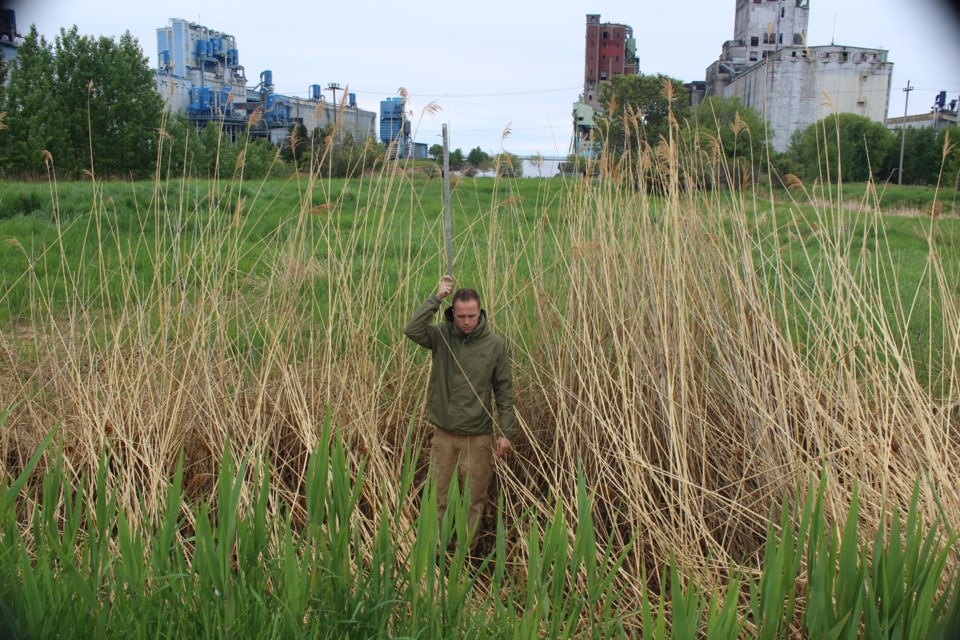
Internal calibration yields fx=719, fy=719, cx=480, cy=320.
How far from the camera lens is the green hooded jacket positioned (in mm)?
3254

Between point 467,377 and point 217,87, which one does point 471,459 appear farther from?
point 217,87

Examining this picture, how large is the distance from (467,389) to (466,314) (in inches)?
14.0

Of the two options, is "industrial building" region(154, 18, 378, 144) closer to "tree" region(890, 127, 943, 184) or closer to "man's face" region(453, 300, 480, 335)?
"man's face" region(453, 300, 480, 335)

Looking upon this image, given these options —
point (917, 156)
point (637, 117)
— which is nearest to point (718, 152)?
point (637, 117)

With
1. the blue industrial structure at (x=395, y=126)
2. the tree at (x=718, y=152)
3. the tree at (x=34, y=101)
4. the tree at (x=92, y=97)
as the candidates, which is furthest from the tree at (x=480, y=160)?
the tree at (x=34, y=101)

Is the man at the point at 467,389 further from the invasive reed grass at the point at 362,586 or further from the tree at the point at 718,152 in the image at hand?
the tree at the point at 718,152

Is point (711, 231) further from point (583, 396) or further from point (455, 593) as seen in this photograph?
point (455, 593)

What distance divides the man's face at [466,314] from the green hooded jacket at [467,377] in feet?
0.18

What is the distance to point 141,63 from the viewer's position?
330 inches

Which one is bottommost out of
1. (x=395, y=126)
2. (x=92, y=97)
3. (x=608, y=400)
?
(x=608, y=400)

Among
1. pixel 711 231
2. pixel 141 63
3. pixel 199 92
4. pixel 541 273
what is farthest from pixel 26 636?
pixel 141 63

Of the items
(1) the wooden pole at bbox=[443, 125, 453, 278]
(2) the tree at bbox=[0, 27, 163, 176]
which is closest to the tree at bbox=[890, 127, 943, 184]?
(2) the tree at bbox=[0, 27, 163, 176]

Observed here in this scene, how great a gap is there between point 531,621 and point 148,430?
2116 millimetres

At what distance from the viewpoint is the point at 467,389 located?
10.7 feet
